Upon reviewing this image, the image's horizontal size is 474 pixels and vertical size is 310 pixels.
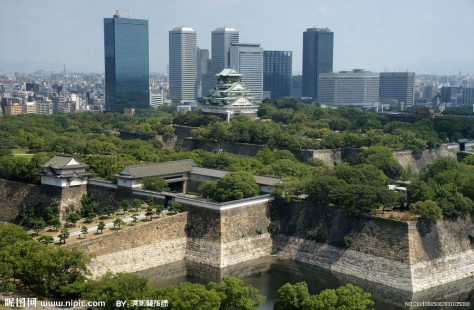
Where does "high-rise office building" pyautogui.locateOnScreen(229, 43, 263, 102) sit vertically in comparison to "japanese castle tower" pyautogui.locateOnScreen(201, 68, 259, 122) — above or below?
above

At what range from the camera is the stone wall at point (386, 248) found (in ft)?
92.9

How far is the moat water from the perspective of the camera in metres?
27.1

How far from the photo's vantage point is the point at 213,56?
153750 millimetres

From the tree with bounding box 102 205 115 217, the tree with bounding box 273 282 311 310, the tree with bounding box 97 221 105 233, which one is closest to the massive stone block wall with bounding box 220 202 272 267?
the tree with bounding box 97 221 105 233

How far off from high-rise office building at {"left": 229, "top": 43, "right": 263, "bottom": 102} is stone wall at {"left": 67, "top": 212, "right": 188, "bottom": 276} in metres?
110

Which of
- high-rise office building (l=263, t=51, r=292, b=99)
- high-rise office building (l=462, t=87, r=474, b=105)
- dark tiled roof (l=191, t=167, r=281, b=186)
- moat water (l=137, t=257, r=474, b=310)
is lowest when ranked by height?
moat water (l=137, t=257, r=474, b=310)

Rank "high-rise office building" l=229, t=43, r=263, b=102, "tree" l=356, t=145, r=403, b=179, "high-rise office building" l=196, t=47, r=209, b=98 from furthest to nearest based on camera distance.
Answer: "high-rise office building" l=196, t=47, r=209, b=98
"high-rise office building" l=229, t=43, r=263, b=102
"tree" l=356, t=145, r=403, b=179

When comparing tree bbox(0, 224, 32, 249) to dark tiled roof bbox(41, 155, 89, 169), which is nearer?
tree bbox(0, 224, 32, 249)

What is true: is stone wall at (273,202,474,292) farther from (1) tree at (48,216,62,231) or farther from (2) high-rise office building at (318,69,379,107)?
(2) high-rise office building at (318,69,379,107)

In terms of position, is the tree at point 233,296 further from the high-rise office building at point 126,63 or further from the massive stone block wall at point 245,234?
the high-rise office building at point 126,63

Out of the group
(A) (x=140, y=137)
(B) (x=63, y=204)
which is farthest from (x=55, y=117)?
(B) (x=63, y=204)

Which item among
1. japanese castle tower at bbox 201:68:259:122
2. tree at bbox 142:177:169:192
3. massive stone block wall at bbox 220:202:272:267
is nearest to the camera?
massive stone block wall at bbox 220:202:272:267

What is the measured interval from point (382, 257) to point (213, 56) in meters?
128

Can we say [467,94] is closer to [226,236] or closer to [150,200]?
[150,200]
